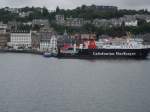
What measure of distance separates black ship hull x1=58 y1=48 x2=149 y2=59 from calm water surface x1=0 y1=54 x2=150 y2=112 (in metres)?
9.23

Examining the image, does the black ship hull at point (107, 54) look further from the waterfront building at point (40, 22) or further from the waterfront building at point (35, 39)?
the waterfront building at point (40, 22)

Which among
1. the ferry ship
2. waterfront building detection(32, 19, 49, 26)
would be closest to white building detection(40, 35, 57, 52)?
the ferry ship

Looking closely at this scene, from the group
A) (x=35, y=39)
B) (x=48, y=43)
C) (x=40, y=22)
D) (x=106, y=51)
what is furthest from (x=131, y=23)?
(x=106, y=51)

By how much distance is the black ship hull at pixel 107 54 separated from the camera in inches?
1574

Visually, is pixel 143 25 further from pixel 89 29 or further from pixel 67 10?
pixel 67 10

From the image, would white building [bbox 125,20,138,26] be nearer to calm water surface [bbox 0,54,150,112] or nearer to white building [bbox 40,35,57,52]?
→ white building [bbox 40,35,57,52]

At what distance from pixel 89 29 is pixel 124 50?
2308 cm

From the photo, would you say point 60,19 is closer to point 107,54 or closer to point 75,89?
point 107,54

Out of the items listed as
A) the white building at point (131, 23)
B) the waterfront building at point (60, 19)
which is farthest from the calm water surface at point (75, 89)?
the waterfront building at point (60, 19)

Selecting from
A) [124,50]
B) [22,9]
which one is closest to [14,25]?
[22,9]

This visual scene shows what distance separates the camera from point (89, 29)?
63531 millimetres

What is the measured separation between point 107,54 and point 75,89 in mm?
18935

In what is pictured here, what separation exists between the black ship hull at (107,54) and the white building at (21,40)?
16366 millimetres

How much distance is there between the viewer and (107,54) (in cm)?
4059
